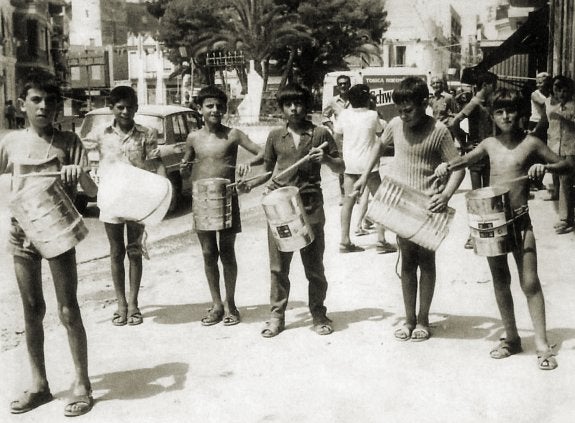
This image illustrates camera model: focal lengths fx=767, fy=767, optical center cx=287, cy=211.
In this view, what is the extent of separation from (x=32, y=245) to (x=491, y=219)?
100 inches

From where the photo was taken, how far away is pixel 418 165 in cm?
500

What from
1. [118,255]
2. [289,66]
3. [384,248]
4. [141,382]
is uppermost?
[289,66]

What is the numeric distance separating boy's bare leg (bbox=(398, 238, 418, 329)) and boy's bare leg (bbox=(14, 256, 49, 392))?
2.30 m

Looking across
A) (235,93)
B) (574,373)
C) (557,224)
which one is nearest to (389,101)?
(557,224)

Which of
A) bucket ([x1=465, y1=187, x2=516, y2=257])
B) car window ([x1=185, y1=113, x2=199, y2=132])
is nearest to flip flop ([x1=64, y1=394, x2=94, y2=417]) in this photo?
bucket ([x1=465, y1=187, x2=516, y2=257])

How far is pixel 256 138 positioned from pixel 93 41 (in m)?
50.5

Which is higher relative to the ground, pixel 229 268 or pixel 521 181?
pixel 521 181

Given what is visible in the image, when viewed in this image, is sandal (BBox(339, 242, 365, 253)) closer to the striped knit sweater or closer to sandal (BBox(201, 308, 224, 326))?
sandal (BBox(201, 308, 224, 326))

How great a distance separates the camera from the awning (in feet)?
48.6

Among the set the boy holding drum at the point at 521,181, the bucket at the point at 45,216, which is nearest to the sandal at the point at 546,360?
the boy holding drum at the point at 521,181

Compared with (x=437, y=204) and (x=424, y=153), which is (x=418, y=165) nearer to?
(x=424, y=153)

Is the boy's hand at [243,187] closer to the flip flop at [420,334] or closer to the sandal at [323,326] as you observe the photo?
the sandal at [323,326]

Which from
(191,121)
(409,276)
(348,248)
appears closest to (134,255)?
(409,276)

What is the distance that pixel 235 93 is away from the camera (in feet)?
195
